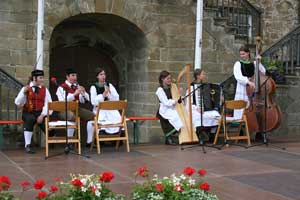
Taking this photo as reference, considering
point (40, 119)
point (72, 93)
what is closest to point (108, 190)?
point (40, 119)

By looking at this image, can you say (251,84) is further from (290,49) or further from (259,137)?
(290,49)

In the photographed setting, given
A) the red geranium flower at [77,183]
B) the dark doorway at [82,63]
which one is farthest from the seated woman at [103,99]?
the red geranium flower at [77,183]

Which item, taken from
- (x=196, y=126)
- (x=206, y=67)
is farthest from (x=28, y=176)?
(x=206, y=67)

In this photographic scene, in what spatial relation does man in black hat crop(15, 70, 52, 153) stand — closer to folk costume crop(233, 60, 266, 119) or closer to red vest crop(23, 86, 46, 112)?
red vest crop(23, 86, 46, 112)

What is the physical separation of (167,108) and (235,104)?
1322 millimetres

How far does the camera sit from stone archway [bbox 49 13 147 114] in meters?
13.1

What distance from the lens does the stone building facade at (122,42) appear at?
11.1 metres

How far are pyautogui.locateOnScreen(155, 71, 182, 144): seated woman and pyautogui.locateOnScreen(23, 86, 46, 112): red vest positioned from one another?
2229 mm

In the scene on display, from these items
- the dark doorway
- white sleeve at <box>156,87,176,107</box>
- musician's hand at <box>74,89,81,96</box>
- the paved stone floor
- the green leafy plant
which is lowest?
the paved stone floor

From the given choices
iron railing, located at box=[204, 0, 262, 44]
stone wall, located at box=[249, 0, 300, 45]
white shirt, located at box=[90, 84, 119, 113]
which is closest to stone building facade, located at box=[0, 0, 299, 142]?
iron railing, located at box=[204, 0, 262, 44]

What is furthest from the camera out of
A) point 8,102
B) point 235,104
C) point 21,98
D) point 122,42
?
point 122,42

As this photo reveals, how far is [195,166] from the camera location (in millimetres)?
7633

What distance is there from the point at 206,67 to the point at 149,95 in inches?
62.1

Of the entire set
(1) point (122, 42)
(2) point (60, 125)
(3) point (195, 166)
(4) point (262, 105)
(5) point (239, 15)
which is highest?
(5) point (239, 15)
